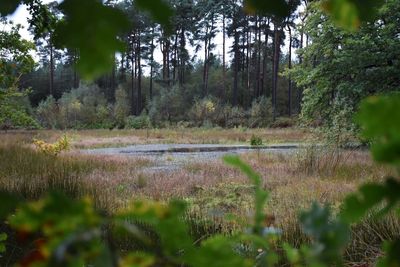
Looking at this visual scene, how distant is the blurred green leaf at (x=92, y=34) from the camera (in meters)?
0.35

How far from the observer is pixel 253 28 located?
153 ft

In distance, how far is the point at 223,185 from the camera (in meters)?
8.15

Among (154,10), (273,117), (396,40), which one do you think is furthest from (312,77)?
(273,117)

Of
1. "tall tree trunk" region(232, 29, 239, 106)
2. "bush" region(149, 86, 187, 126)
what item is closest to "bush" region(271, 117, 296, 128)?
"bush" region(149, 86, 187, 126)

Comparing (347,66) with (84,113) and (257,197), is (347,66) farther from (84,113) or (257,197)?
(84,113)

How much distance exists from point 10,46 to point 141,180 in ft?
11.3

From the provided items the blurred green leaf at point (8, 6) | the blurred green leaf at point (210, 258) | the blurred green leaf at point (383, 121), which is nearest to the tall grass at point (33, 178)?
the blurred green leaf at point (8, 6)

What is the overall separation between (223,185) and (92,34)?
7887mm

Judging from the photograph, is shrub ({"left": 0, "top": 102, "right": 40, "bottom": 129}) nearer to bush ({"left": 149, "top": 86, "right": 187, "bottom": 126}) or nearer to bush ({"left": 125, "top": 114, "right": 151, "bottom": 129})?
bush ({"left": 125, "top": 114, "right": 151, "bottom": 129})

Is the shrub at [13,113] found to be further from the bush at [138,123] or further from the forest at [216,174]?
the bush at [138,123]

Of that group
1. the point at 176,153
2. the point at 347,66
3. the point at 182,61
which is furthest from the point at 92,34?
the point at 182,61

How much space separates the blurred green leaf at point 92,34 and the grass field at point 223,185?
117 inches

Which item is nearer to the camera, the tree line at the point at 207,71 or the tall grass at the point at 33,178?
the tall grass at the point at 33,178

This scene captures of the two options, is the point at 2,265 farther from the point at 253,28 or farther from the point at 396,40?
the point at 253,28
